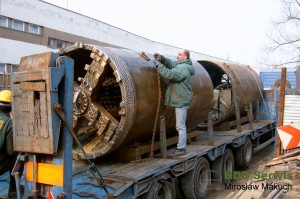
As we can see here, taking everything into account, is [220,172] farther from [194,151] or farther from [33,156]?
[33,156]

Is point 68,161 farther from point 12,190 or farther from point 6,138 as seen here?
point 12,190

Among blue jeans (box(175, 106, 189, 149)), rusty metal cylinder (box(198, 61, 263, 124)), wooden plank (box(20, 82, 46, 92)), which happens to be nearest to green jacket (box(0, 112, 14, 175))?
wooden plank (box(20, 82, 46, 92))

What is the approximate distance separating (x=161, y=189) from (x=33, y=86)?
270 cm

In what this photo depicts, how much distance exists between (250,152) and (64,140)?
7.58 m

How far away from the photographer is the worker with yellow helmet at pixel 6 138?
457cm

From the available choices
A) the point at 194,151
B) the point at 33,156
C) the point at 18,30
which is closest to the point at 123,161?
the point at 194,151

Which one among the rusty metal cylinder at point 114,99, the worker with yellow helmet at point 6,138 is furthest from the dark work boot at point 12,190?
the rusty metal cylinder at point 114,99

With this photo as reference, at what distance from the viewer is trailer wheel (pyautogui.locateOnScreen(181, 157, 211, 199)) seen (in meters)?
6.49

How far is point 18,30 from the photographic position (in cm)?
2200

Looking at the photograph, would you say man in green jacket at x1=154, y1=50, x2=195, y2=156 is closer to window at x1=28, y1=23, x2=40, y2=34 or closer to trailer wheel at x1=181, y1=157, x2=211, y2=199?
trailer wheel at x1=181, y1=157, x2=211, y2=199

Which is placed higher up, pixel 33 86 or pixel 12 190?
pixel 33 86

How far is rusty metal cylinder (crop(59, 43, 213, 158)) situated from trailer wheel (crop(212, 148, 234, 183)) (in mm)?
2283

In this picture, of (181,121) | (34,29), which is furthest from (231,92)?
(34,29)

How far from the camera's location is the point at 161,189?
5.51 metres
